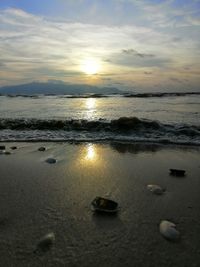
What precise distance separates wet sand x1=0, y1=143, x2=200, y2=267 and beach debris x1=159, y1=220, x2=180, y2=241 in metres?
0.08

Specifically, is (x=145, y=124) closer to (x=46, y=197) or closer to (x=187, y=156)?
(x=187, y=156)

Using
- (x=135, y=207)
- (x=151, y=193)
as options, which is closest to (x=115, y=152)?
(x=151, y=193)

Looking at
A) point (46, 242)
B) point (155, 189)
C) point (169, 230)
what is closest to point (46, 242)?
point (46, 242)

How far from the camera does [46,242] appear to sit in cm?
348

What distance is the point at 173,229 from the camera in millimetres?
3742

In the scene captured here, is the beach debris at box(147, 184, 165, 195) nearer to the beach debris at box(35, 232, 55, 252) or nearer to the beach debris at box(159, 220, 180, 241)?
the beach debris at box(159, 220, 180, 241)

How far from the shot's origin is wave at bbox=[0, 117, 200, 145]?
11.7m

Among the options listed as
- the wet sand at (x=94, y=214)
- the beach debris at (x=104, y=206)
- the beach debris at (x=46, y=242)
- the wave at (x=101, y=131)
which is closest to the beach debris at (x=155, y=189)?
the wet sand at (x=94, y=214)

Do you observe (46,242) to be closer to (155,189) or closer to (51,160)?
(155,189)

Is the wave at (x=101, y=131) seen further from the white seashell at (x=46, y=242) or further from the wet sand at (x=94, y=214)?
the white seashell at (x=46, y=242)

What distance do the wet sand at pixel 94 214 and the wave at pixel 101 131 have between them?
3500 millimetres

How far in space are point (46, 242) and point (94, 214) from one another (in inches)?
38.7

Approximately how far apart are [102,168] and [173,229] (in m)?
3.41

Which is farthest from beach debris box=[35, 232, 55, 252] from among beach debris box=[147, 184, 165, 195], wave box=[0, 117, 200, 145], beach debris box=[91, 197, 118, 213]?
wave box=[0, 117, 200, 145]
